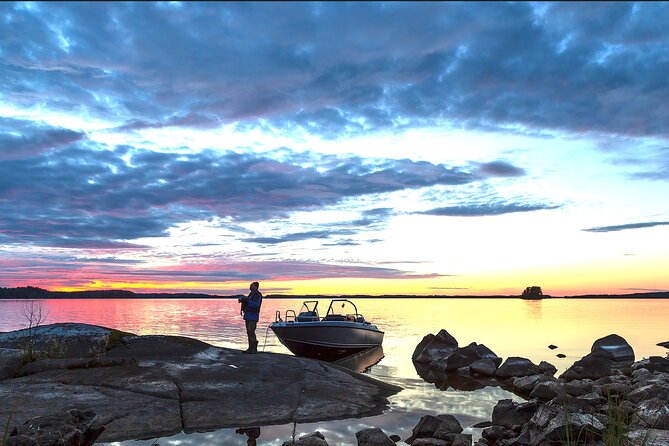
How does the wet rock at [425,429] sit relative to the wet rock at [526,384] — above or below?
above

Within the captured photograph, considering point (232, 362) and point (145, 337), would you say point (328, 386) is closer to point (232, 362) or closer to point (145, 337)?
point (232, 362)

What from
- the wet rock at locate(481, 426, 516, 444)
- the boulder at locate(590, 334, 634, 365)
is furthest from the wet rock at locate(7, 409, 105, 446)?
the boulder at locate(590, 334, 634, 365)

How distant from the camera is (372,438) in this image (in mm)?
10992

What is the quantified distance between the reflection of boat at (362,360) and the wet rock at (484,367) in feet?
18.5

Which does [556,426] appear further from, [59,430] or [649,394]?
[59,430]

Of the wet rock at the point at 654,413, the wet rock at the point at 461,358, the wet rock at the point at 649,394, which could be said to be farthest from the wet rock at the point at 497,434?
the wet rock at the point at 461,358

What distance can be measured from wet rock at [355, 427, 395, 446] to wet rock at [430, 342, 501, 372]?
54.8 ft

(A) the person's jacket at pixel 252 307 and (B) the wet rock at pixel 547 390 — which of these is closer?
(B) the wet rock at pixel 547 390

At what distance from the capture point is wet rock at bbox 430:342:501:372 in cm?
2706

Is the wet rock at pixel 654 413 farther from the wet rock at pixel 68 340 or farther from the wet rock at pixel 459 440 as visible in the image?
the wet rock at pixel 68 340

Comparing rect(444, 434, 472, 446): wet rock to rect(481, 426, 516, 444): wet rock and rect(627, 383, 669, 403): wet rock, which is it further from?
rect(627, 383, 669, 403): wet rock

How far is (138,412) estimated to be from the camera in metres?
11.5

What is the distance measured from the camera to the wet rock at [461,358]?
27.1 meters

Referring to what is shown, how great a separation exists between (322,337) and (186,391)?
49.7 feet
